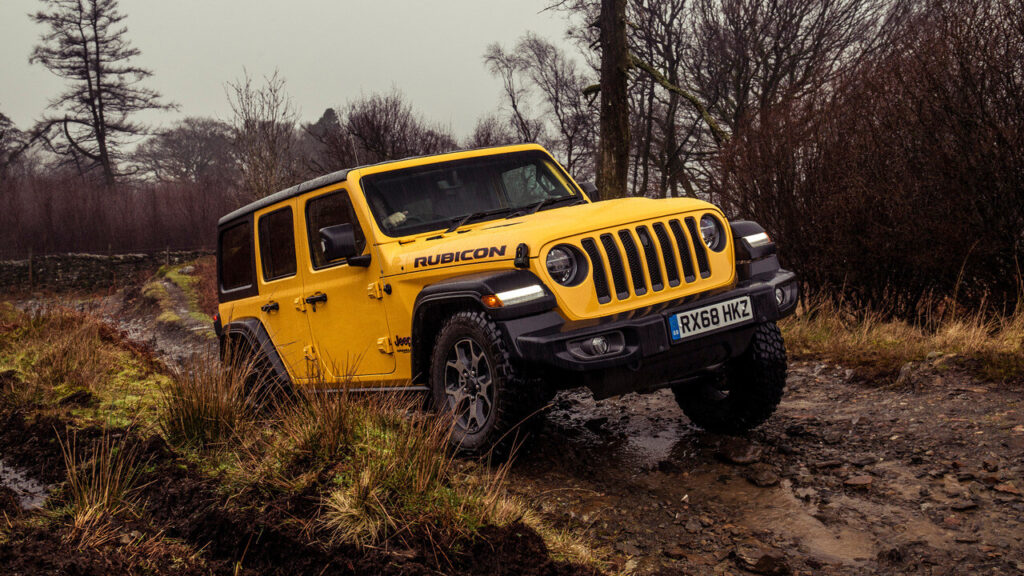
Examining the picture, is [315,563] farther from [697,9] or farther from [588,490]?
[697,9]

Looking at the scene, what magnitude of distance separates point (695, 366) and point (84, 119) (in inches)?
1762

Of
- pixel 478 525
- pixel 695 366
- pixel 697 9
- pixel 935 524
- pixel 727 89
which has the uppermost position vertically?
pixel 697 9

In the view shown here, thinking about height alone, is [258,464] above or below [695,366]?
below

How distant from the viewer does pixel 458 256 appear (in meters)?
4.46

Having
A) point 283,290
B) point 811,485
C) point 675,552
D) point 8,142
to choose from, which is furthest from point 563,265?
point 8,142

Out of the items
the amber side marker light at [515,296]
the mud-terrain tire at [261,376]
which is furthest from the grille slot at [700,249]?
the mud-terrain tire at [261,376]

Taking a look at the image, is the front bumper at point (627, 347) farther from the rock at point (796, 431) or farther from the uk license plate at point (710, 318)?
the rock at point (796, 431)

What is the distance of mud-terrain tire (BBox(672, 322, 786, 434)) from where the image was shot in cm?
477

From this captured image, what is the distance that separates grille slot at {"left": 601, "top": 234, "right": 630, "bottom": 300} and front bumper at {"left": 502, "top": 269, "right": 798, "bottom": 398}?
0.49 ft

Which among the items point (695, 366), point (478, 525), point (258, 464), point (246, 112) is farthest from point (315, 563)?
point (246, 112)

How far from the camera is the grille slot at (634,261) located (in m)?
4.29

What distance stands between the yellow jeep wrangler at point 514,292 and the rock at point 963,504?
1268mm

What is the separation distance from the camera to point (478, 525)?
3.40 meters

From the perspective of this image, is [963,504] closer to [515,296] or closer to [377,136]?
[515,296]
